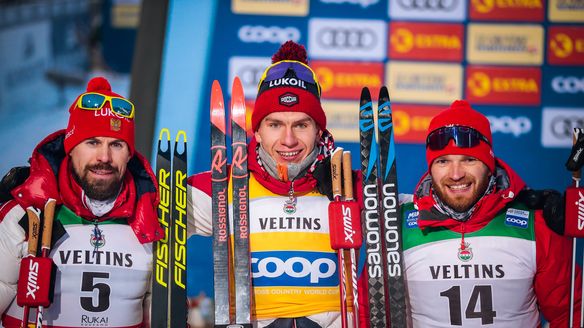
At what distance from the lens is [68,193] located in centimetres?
350

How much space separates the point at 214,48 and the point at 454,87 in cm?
171

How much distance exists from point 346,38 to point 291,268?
260 centimetres

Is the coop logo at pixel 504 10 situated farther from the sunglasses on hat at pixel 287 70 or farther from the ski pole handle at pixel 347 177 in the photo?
the ski pole handle at pixel 347 177

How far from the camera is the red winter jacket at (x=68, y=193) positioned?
11.4 ft

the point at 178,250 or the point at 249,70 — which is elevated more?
the point at 249,70

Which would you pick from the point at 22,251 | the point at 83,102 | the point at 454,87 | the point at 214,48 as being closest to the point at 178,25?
the point at 214,48

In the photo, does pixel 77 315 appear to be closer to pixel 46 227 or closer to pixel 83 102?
pixel 46 227

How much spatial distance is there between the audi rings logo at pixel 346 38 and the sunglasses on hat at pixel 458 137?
2.27 metres

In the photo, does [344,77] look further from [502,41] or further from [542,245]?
[542,245]

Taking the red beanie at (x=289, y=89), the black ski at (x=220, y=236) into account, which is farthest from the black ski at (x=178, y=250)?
the red beanie at (x=289, y=89)

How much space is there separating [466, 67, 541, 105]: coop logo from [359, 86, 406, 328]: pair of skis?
2236 mm

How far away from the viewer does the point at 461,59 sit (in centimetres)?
580

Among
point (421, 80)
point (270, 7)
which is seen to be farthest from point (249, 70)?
point (421, 80)

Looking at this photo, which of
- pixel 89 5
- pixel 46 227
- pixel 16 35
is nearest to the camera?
pixel 46 227
